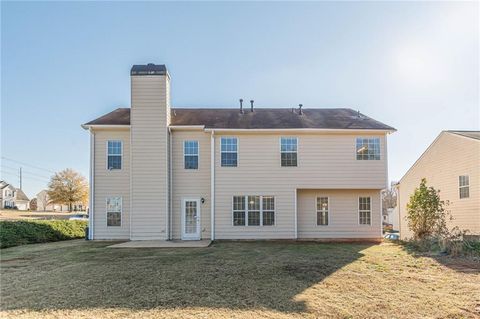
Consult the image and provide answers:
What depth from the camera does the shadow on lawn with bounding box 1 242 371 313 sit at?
6.36 m

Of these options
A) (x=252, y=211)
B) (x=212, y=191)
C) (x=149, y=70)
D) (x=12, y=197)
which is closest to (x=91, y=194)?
(x=212, y=191)

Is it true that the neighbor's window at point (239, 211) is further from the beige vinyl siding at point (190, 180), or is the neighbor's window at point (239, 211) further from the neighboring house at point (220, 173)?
the beige vinyl siding at point (190, 180)

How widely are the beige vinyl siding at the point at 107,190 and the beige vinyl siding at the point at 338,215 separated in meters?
7.97

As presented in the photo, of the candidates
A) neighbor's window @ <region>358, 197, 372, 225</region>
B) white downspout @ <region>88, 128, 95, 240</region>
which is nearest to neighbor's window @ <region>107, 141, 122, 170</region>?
white downspout @ <region>88, 128, 95, 240</region>

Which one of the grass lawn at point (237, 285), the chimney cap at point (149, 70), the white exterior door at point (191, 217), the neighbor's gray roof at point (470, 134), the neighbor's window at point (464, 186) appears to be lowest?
the grass lawn at point (237, 285)

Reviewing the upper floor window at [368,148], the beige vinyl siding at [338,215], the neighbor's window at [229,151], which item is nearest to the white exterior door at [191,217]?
the neighbor's window at [229,151]

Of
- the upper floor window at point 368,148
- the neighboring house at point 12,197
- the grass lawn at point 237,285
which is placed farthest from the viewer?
the neighboring house at point 12,197

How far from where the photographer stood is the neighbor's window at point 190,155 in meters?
16.3

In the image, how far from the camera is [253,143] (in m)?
16.2

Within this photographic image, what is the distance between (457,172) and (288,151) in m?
9.27

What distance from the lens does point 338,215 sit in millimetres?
16516

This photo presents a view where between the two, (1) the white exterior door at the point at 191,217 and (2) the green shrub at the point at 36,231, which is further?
(1) the white exterior door at the point at 191,217

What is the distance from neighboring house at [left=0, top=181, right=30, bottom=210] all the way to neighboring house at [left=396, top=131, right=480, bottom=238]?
61660 millimetres

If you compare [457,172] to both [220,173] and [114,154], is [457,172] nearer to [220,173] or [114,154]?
[220,173]
